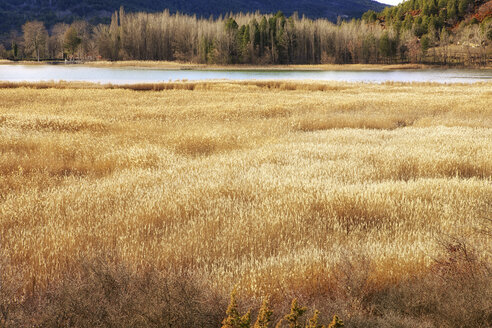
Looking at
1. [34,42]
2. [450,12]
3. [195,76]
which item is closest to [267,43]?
[195,76]

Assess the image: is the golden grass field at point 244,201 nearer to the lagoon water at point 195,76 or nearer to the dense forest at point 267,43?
the lagoon water at point 195,76

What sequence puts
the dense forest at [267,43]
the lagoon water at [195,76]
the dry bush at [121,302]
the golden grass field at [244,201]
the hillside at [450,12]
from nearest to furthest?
the dry bush at [121,302] < the golden grass field at [244,201] < the lagoon water at [195,76] < the dense forest at [267,43] < the hillside at [450,12]

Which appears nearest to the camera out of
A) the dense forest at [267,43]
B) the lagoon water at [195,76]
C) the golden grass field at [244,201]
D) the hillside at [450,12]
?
the golden grass field at [244,201]

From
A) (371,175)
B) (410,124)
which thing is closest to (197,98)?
(410,124)

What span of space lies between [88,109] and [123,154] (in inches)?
476

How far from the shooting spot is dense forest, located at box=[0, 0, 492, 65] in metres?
105

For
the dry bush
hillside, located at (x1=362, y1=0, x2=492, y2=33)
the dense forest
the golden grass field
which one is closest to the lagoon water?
the dense forest

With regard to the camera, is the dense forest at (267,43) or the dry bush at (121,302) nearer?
the dry bush at (121,302)

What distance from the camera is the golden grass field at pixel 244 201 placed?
13.6 ft

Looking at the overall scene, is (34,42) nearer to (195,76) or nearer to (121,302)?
(195,76)

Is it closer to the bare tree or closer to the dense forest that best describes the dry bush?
the dense forest

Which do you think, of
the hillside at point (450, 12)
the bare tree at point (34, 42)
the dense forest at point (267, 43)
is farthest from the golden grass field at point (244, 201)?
the hillside at point (450, 12)

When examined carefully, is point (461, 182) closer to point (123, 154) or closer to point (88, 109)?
point (123, 154)

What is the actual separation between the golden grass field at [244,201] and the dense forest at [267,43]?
314 ft
